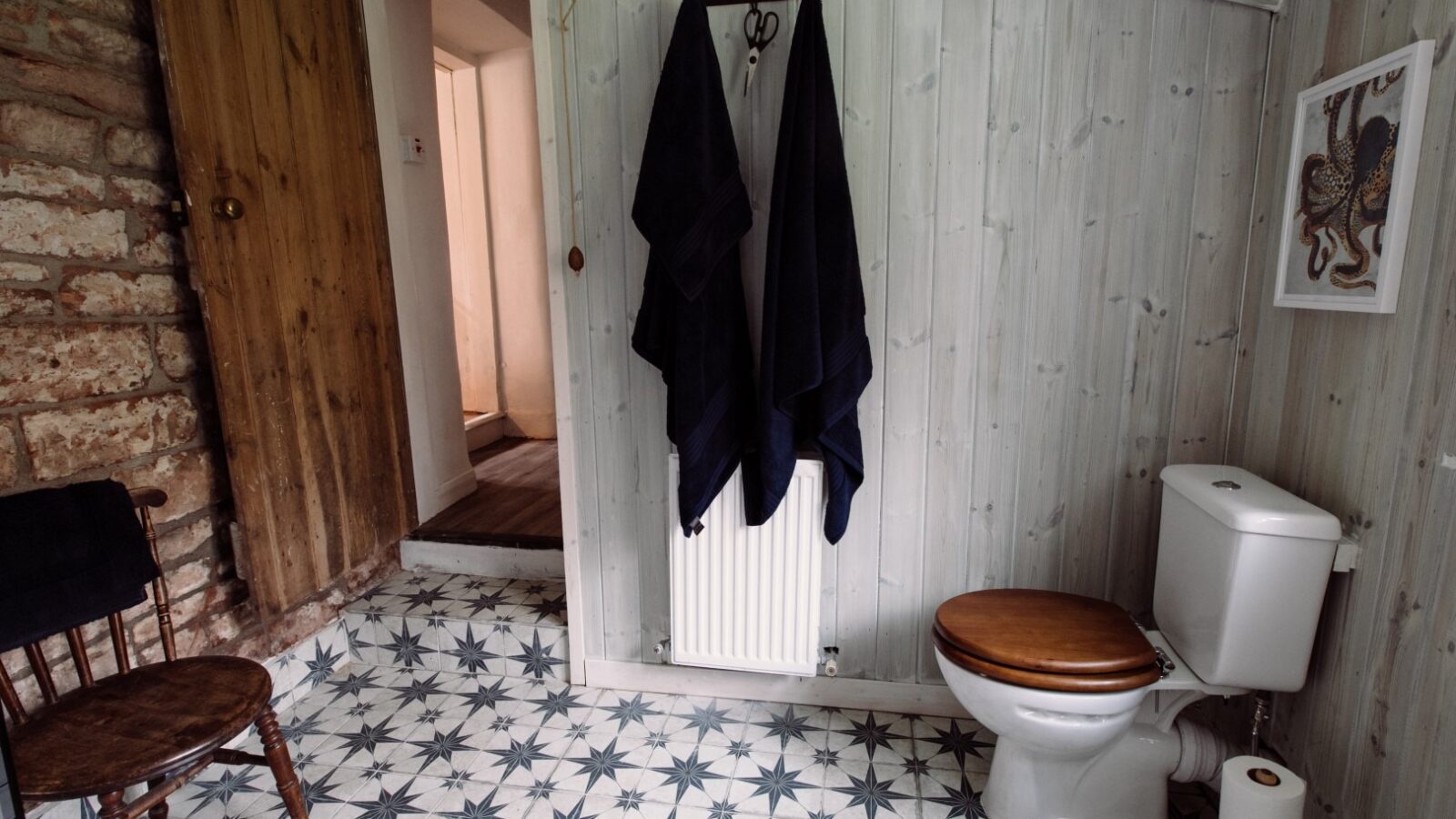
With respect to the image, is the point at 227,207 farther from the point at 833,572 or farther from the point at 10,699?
the point at 833,572

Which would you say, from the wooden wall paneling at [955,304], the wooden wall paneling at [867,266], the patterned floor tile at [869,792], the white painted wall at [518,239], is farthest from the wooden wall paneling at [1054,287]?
the white painted wall at [518,239]

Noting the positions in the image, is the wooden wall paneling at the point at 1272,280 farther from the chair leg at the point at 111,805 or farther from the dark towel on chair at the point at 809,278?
the chair leg at the point at 111,805

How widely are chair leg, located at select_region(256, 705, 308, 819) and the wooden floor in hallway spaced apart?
106 centimetres

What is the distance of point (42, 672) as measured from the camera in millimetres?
1436

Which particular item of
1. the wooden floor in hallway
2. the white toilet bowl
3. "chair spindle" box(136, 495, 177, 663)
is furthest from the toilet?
"chair spindle" box(136, 495, 177, 663)

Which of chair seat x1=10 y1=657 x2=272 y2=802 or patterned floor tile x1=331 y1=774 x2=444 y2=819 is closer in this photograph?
chair seat x1=10 y1=657 x2=272 y2=802

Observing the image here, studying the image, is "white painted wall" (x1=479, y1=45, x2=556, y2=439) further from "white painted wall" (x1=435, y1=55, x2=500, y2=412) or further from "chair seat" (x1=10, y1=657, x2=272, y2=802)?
"chair seat" (x1=10, y1=657, x2=272, y2=802)

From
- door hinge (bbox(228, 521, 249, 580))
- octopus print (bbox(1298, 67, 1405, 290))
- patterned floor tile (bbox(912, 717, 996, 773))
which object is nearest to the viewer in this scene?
octopus print (bbox(1298, 67, 1405, 290))

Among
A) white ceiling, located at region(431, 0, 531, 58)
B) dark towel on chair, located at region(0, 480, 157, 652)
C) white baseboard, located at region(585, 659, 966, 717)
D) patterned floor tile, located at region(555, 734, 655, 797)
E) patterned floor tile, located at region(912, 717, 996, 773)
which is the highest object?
white ceiling, located at region(431, 0, 531, 58)

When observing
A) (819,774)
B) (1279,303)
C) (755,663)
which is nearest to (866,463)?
(755,663)

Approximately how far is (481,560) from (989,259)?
188cm

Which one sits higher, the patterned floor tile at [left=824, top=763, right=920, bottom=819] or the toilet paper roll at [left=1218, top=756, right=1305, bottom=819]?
the toilet paper roll at [left=1218, top=756, right=1305, bottom=819]

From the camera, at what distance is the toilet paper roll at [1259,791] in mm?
1245

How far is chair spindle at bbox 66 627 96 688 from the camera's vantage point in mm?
1461
